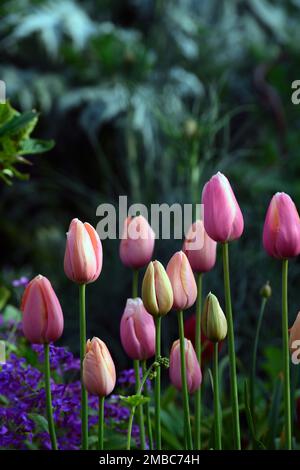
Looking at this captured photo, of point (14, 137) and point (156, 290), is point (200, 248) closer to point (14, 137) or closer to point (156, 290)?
point (156, 290)

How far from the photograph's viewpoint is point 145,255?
69 centimetres

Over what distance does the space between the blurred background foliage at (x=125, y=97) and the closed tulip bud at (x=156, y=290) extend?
1.49 metres

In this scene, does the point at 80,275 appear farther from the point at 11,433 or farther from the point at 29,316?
the point at 11,433

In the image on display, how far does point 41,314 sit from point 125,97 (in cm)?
193

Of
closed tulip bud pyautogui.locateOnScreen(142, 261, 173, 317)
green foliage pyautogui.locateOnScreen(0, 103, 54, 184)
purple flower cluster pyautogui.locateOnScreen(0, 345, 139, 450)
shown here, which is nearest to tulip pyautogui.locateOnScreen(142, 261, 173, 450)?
closed tulip bud pyautogui.locateOnScreen(142, 261, 173, 317)

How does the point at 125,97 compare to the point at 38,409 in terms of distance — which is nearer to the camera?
the point at 38,409

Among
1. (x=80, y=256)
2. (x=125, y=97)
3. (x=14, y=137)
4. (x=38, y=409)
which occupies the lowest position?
(x=38, y=409)

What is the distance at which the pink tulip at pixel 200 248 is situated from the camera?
2.22ft

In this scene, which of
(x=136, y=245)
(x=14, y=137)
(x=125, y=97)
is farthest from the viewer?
(x=125, y=97)

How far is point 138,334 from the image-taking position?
2.11 ft

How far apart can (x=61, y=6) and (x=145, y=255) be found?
3.36 m

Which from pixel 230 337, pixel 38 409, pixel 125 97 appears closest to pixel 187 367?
pixel 230 337

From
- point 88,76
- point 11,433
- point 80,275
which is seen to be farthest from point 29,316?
point 88,76

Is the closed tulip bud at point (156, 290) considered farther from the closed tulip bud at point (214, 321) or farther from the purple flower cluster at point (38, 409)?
the purple flower cluster at point (38, 409)
